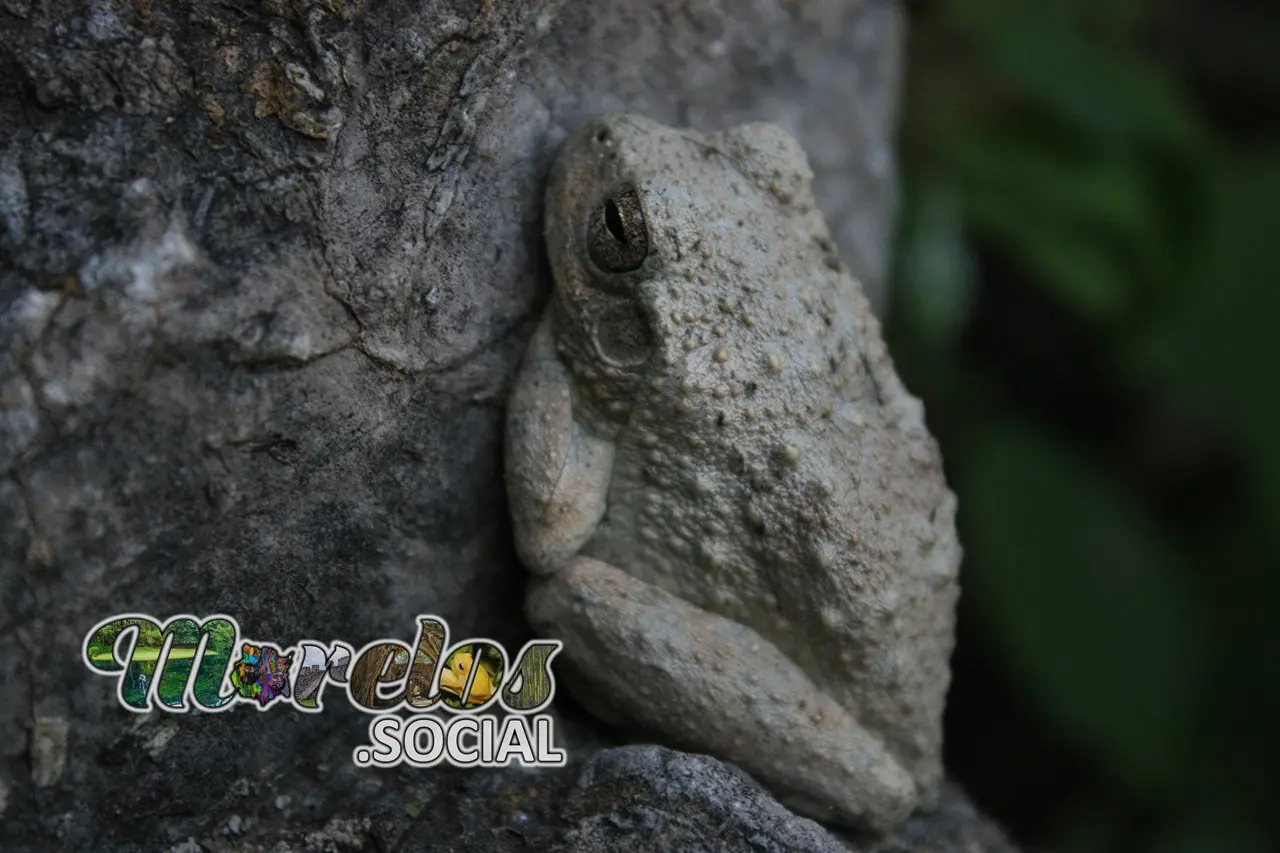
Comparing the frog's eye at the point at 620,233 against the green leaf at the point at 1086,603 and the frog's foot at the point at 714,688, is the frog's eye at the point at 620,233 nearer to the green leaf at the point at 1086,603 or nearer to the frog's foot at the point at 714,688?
the frog's foot at the point at 714,688

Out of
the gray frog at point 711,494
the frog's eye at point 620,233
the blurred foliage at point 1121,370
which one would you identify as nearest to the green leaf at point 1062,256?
the blurred foliage at point 1121,370

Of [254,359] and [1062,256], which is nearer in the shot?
[254,359]

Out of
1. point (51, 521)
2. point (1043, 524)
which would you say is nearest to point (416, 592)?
point (51, 521)

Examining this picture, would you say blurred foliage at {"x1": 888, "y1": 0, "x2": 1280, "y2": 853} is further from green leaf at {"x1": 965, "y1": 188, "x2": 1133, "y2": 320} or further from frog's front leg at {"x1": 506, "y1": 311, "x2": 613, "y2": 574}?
frog's front leg at {"x1": 506, "y1": 311, "x2": 613, "y2": 574}

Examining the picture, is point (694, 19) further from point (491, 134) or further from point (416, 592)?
point (416, 592)

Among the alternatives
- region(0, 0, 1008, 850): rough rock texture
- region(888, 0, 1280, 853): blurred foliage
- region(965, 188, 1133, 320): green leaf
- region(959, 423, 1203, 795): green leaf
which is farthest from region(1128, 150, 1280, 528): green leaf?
region(0, 0, 1008, 850): rough rock texture

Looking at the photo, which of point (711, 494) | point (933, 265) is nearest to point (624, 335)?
point (711, 494)

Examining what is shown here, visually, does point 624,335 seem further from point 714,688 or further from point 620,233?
point 714,688

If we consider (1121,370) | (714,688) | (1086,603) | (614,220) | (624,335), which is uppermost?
(1121,370)
